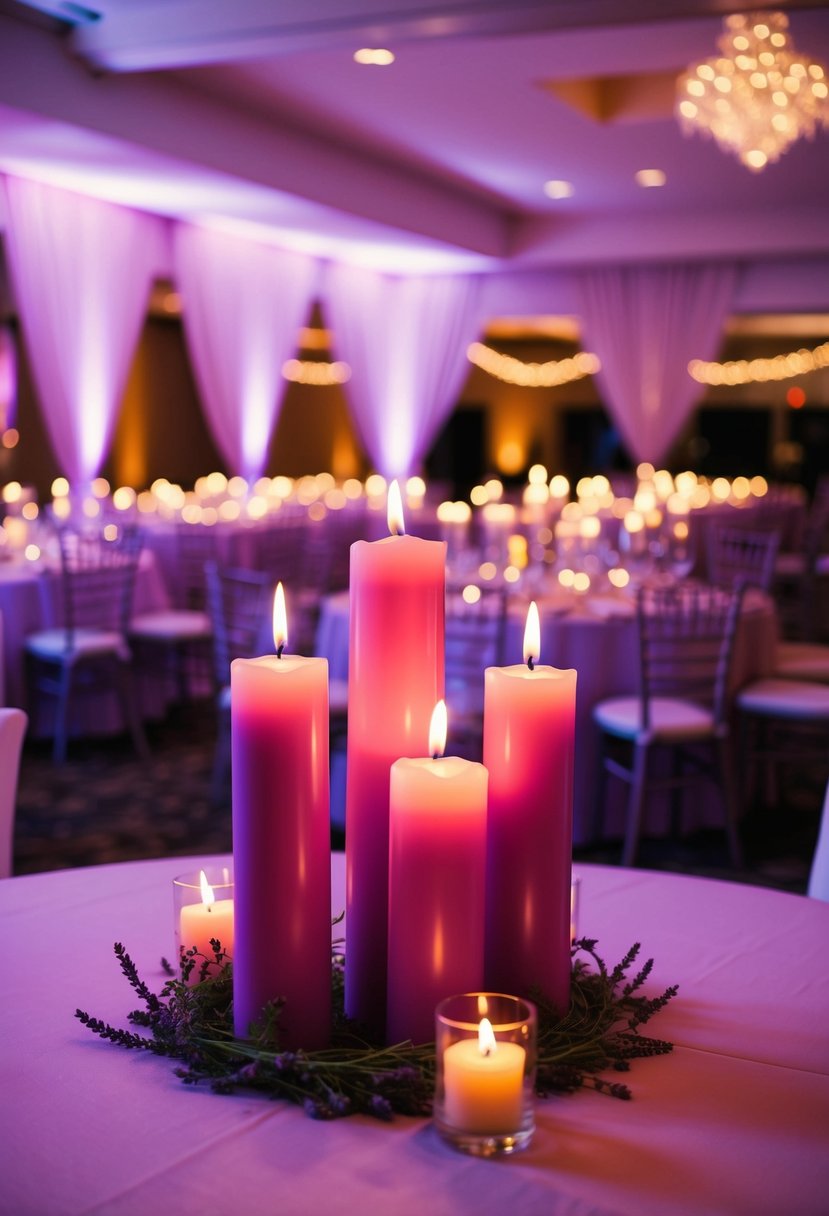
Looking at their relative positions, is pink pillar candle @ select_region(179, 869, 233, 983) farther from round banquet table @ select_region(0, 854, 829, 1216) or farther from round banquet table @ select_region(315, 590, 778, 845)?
round banquet table @ select_region(315, 590, 778, 845)

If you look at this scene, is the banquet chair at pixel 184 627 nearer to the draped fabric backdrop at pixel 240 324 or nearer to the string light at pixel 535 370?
the draped fabric backdrop at pixel 240 324

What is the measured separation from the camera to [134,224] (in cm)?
893

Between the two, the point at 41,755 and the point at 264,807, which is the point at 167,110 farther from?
the point at 264,807

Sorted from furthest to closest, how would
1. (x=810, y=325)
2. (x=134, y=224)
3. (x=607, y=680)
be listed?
(x=810, y=325), (x=134, y=224), (x=607, y=680)

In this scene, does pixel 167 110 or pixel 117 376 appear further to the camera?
pixel 117 376

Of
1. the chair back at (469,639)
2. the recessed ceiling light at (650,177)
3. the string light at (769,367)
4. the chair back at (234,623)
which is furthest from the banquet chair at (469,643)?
the string light at (769,367)

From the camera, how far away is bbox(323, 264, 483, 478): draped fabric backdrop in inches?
484

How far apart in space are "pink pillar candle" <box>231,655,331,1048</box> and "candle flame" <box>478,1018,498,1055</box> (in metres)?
0.16

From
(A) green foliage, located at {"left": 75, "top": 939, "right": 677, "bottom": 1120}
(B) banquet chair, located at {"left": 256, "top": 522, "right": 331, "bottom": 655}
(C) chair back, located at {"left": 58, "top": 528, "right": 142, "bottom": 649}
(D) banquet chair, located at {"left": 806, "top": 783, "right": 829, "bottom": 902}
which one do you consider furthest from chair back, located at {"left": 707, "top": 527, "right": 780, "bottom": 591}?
(A) green foliage, located at {"left": 75, "top": 939, "right": 677, "bottom": 1120}

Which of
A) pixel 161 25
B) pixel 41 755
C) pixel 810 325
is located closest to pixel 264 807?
pixel 41 755

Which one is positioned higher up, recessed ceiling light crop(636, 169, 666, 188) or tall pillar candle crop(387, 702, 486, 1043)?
recessed ceiling light crop(636, 169, 666, 188)

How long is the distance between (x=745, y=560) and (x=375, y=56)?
3.23 m

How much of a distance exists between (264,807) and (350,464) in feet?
57.1

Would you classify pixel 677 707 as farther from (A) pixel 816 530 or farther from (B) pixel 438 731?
(A) pixel 816 530
